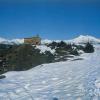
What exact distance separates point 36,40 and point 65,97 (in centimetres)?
5119

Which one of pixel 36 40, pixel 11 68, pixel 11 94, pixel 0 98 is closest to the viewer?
pixel 0 98

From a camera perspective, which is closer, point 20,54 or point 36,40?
point 20,54

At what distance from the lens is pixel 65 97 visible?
7398mm

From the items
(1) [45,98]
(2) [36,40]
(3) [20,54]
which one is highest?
(2) [36,40]

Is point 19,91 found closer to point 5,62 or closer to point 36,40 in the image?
point 5,62

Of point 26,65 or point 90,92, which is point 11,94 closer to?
point 90,92

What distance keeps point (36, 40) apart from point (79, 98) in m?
51.5

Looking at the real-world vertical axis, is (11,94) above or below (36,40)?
below

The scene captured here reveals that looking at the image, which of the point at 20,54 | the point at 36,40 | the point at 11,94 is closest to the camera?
the point at 11,94

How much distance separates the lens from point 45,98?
7.46 meters

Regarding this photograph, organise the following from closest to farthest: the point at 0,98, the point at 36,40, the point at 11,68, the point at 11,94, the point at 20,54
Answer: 1. the point at 0,98
2. the point at 11,94
3. the point at 11,68
4. the point at 20,54
5. the point at 36,40

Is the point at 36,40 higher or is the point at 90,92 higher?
the point at 36,40

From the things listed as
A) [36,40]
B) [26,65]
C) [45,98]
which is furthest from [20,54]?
[36,40]

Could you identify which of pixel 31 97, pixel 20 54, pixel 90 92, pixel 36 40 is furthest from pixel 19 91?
pixel 36 40
